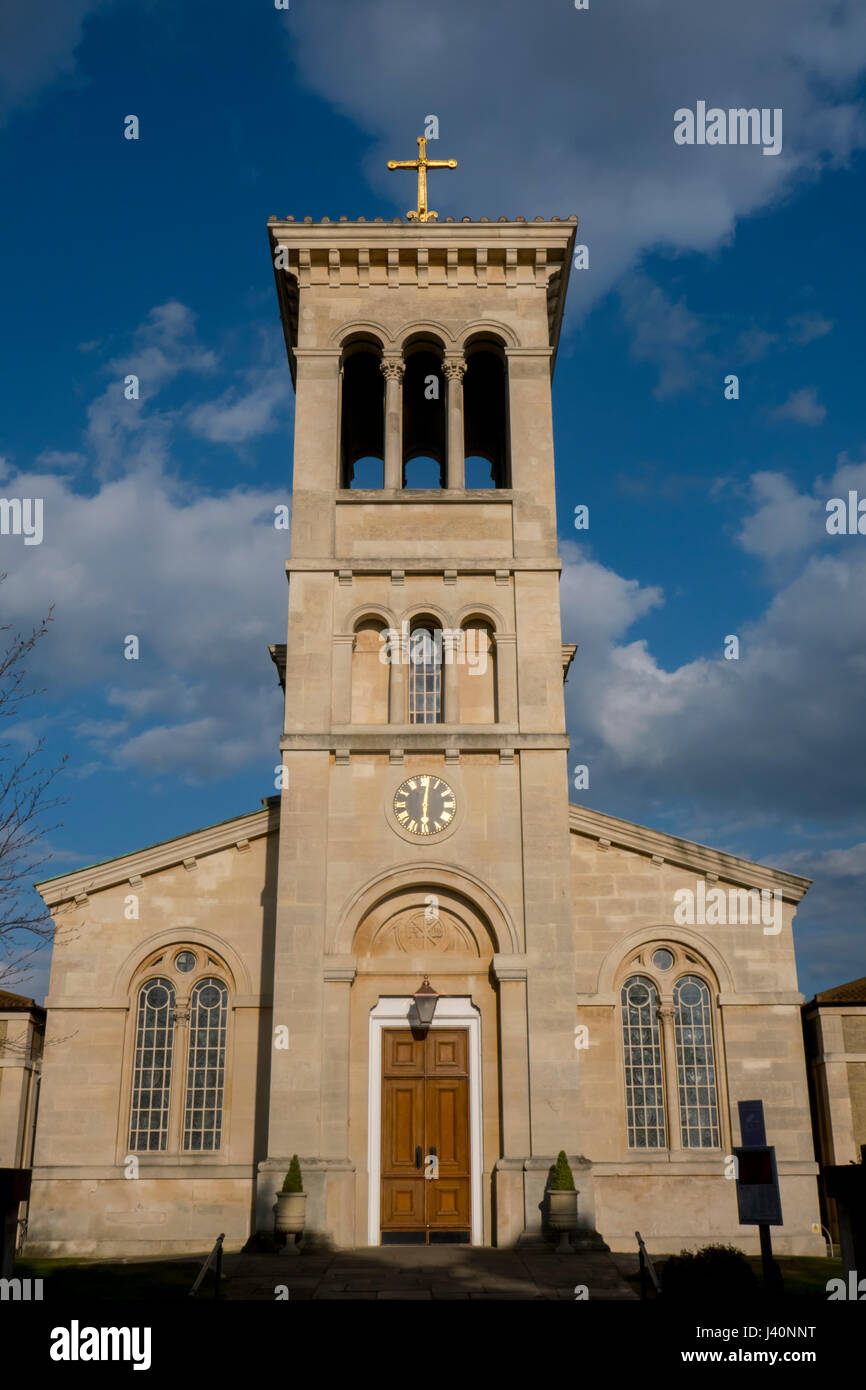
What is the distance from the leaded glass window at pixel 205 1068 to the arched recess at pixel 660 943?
7117 mm

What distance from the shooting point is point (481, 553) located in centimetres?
2425

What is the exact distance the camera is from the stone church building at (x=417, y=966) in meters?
20.7

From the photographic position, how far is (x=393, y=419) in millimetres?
25172

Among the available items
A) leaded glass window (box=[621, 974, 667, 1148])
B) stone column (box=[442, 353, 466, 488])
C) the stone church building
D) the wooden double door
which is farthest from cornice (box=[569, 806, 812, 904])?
stone column (box=[442, 353, 466, 488])

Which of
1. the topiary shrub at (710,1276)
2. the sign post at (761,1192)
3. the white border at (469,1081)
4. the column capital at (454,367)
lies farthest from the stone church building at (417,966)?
the sign post at (761,1192)

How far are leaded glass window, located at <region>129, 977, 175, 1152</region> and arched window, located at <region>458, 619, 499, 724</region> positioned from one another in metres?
7.76

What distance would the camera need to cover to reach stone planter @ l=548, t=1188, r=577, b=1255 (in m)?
19.1

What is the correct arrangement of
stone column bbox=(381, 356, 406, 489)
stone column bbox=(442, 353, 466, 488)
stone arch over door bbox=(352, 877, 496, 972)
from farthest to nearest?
stone column bbox=(442, 353, 466, 488) → stone column bbox=(381, 356, 406, 489) → stone arch over door bbox=(352, 877, 496, 972)

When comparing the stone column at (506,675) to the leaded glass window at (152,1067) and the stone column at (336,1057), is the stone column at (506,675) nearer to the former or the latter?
the stone column at (336,1057)

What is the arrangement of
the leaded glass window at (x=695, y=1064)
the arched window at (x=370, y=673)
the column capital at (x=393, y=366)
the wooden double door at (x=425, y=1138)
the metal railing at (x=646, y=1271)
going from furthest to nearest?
the column capital at (x=393, y=366) → the arched window at (x=370, y=673) → the leaded glass window at (x=695, y=1064) → the wooden double door at (x=425, y=1138) → the metal railing at (x=646, y=1271)

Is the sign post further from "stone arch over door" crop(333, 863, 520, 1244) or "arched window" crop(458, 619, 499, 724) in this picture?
"arched window" crop(458, 619, 499, 724)

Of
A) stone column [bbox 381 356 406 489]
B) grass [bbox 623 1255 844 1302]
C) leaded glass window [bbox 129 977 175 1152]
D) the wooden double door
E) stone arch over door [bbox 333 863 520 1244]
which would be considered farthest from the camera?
stone column [bbox 381 356 406 489]
